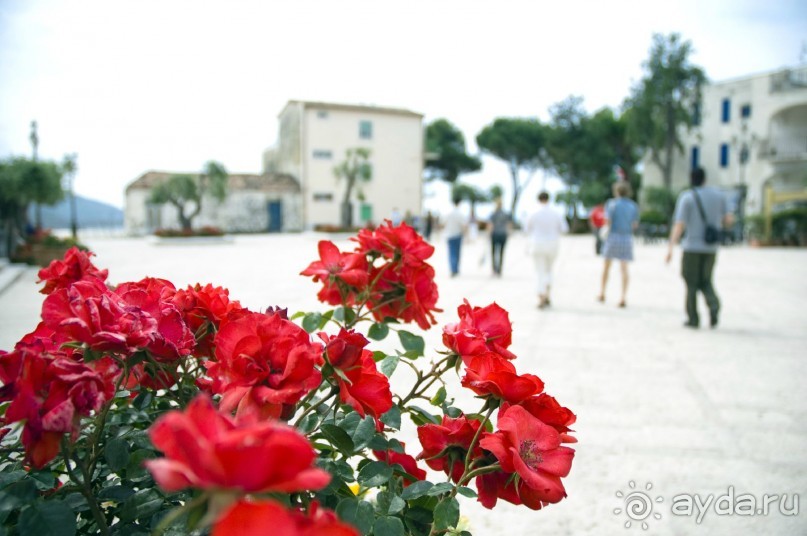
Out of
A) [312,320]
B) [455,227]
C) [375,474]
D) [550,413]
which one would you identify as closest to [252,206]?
[455,227]

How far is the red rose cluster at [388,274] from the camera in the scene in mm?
1462

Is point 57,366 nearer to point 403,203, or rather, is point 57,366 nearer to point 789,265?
point 789,265

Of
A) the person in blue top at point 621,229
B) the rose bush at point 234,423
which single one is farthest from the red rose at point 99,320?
the person in blue top at point 621,229

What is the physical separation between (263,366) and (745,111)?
44475 mm

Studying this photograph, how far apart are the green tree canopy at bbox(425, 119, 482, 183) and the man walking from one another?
51.2 meters

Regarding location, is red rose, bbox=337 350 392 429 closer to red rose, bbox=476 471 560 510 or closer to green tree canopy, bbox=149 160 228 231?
red rose, bbox=476 471 560 510

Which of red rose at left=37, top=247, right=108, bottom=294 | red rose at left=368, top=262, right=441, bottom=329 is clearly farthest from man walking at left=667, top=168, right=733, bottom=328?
red rose at left=37, top=247, right=108, bottom=294

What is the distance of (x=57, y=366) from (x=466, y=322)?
716mm

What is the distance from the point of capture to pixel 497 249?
12.5 m

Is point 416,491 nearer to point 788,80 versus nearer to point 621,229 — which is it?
point 621,229

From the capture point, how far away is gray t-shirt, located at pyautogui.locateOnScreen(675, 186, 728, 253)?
269 inches

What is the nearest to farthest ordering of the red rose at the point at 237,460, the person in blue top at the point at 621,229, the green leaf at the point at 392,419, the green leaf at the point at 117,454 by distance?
the red rose at the point at 237,460 < the green leaf at the point at 117,454 < the green leaf at the point at 392,419 < the person in blue top at the point at 621,229

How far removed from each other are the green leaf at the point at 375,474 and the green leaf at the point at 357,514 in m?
0.09

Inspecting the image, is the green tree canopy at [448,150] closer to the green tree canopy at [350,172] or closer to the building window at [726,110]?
the green tree canopy at [350,172]
